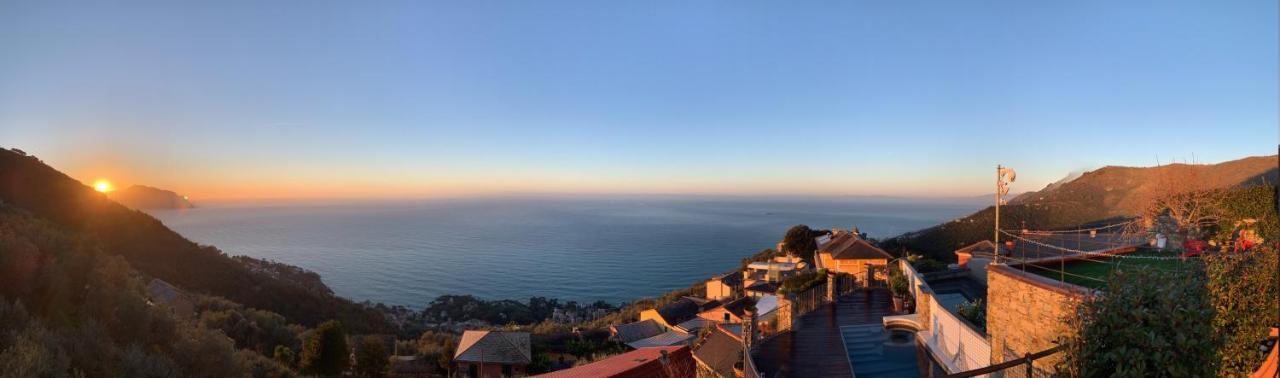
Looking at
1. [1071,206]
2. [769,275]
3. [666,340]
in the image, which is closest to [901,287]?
[666,340]

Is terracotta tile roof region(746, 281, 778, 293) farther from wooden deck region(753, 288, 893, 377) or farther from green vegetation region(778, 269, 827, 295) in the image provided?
wooden deck region(753, 288, 893, 377)

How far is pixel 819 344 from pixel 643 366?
3.61 m

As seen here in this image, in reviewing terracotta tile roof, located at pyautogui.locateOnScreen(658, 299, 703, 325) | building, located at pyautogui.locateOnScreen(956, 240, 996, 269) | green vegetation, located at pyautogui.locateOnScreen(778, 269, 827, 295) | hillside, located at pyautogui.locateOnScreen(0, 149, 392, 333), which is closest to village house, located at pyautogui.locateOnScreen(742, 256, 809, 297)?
terracotta tile roof, located at pyautogui.locateOnScreen(658, 299, 703, 325)

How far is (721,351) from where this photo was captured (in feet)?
32.2

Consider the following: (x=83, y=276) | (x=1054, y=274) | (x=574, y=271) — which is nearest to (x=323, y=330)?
(x=83, y=276)

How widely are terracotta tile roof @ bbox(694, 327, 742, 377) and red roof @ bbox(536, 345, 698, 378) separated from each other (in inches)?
22.6

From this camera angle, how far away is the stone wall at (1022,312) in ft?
14.7

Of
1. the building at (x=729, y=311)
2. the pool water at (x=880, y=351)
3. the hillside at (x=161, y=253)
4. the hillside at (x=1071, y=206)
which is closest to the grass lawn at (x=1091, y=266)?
the pool water at (x=880, y=351)

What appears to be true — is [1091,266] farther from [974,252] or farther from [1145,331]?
[974,252]

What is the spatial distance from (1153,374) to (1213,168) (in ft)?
139

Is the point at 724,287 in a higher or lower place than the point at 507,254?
higher

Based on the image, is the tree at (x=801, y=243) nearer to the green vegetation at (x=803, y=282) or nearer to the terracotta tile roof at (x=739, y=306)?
the terracotta tile roof at (x=739, y=306)

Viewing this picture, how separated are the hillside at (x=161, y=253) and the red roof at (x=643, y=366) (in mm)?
16362

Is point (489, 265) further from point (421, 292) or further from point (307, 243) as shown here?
point (307, 243)
